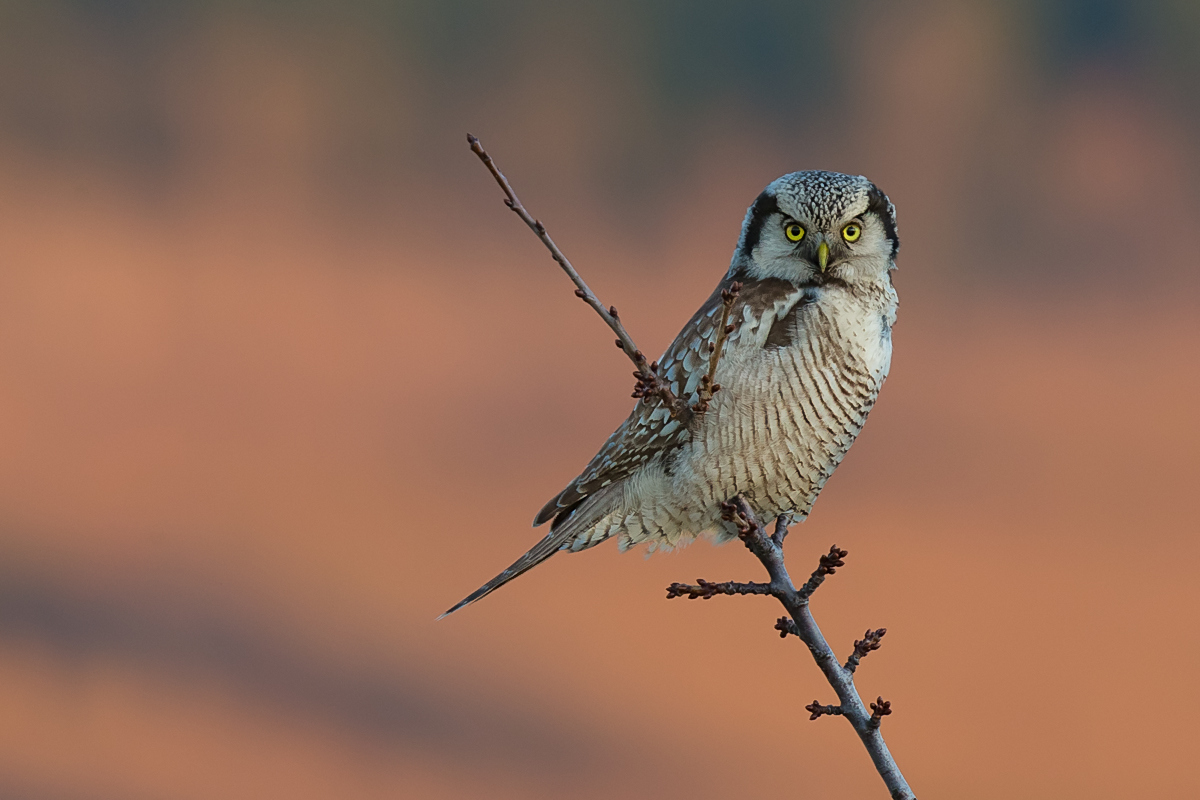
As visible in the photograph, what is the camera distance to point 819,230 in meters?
3.64

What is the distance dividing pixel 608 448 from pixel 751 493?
0.56 meters

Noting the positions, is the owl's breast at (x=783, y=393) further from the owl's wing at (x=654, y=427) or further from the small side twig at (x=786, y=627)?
the small side twig at (x=786, y=627)

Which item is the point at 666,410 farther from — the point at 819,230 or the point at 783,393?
the point at 819,230

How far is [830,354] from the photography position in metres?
3.65

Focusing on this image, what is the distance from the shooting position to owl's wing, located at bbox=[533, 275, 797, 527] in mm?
3654

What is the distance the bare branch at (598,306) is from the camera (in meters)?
2.30

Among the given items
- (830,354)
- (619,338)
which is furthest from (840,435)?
(619,338)

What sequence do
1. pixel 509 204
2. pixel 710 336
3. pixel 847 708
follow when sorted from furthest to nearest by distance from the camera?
pixel 710 336, pixel 847 708, pixel 509 204

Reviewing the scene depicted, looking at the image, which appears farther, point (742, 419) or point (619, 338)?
point (742, 419)

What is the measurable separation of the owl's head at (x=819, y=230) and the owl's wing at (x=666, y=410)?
9cm

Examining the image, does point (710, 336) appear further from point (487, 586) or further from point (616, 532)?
point (487, 586)

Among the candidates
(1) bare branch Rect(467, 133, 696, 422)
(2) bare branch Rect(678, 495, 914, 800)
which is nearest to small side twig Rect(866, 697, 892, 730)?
(2) bare branch Rect(678, 495, 914, 800)

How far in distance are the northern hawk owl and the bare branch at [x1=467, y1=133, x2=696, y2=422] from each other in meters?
0.88

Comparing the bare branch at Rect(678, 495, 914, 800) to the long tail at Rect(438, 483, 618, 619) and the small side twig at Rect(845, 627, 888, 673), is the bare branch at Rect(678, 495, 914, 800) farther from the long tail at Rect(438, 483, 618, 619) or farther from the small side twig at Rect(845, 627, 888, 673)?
the long tail at Rect(438, 483, 618, 619)
